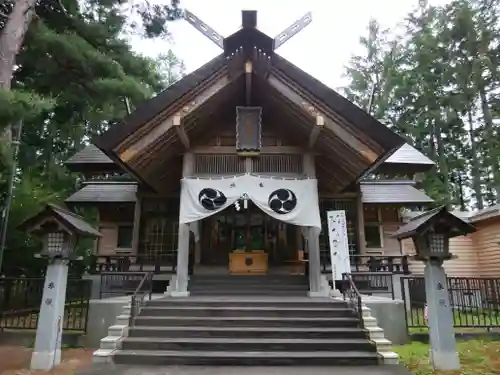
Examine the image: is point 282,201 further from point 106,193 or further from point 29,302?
point 106,193

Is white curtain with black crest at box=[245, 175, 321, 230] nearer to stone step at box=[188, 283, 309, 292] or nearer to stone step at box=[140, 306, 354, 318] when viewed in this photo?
stone step at box=[188, 283, 309, 292]

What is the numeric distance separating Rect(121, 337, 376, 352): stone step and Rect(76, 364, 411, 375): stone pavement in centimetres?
45

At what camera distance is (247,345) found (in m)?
5.98

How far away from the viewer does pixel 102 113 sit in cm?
1150

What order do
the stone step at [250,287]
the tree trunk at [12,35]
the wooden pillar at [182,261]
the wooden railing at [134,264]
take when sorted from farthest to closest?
the wooden railing at [134,264], the stone step at [250,287], the wooden pillar at [182,261], the tree trunk at [12,35]

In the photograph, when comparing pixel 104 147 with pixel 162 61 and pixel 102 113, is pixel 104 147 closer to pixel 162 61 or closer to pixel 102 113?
pixel 102 113

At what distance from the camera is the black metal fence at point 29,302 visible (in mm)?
7836

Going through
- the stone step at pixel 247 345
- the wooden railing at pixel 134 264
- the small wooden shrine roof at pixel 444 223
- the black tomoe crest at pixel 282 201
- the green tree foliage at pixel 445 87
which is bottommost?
the stone step at pixel 247 345

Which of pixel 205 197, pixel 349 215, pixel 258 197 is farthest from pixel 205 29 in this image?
pixel 349 215

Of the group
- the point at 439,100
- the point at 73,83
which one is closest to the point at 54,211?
the point at 73,83

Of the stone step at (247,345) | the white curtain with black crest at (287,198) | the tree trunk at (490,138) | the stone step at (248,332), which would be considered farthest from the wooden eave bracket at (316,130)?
the tree trunk at (490,138)

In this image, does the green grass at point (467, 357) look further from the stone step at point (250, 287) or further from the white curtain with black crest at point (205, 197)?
the white curtain with black crest at point (205, 197)

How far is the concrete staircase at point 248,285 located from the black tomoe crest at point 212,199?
210cm

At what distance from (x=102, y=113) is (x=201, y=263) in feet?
18.7
